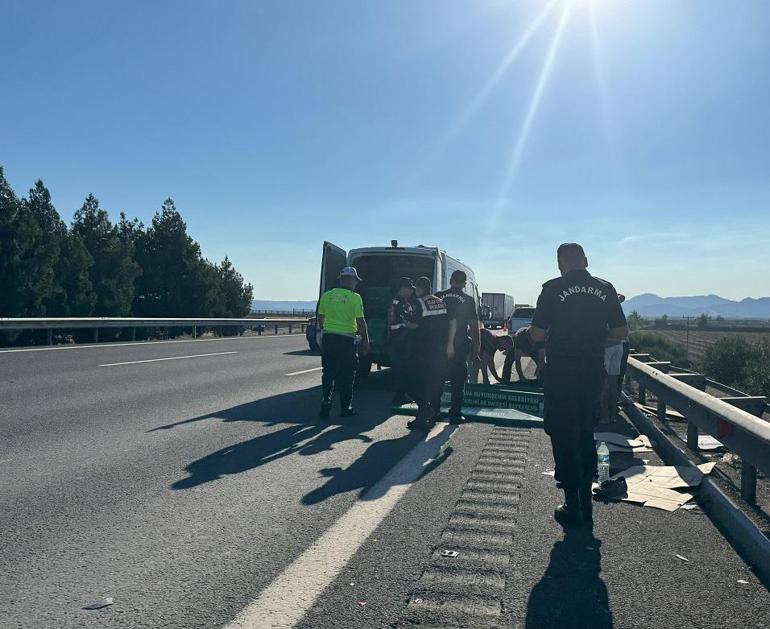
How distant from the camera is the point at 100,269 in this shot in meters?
30.3

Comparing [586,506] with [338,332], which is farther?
[338,332]

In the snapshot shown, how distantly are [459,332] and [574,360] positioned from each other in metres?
3.64

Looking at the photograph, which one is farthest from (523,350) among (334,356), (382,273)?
(334,356)

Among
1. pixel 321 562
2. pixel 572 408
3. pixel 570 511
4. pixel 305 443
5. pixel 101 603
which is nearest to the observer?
pixel 101 603

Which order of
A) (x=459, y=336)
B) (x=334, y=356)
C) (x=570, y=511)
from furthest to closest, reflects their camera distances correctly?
(x=334, y=356) → (x=459, y=336) → (x=570, y=511)

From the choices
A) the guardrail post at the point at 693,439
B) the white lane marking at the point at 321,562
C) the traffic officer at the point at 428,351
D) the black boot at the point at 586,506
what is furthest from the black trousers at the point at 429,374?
the black boot at the point at 586,506

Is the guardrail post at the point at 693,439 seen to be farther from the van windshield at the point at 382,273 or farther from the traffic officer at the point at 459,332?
the van windshield at the point at 382,273

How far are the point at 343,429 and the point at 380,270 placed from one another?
19.6 feet

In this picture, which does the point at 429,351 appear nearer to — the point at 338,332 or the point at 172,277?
the point at 338,332

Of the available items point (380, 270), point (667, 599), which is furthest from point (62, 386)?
point (667, 599)

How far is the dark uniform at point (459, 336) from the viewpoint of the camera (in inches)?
326

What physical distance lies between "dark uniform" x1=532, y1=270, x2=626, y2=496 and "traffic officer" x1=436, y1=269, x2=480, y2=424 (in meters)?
3.40

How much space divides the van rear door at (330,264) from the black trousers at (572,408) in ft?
23.5

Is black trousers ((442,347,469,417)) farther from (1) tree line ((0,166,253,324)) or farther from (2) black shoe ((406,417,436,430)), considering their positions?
(1) tree line ((0,166,253,324))
